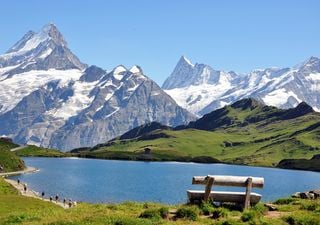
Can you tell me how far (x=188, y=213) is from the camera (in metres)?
30.2

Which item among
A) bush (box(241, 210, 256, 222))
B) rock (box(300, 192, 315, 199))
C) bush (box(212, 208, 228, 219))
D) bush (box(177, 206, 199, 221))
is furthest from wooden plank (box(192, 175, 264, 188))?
rock (box(300, 192, 315, 199))

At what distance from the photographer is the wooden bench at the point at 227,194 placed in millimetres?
32312

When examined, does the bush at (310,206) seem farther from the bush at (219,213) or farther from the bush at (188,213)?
the bush at (188,213)

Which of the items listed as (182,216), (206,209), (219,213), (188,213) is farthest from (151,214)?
(219,213)

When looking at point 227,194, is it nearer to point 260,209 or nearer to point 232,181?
point 232,181

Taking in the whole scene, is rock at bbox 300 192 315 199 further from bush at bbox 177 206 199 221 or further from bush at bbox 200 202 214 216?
bush at bbox 177 206 199 221

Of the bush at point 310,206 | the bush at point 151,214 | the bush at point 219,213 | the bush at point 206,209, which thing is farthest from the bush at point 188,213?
the bush at point 310,206

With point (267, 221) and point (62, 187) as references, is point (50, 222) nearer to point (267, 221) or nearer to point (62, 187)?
point (267, 221)

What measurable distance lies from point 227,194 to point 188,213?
3917 mm

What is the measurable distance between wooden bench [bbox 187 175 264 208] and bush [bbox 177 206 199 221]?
79.0 inches

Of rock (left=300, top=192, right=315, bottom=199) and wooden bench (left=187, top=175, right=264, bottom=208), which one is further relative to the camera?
rock (left=300, top=192, right=315, bottom=199)

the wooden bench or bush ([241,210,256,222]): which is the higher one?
the wooden bench

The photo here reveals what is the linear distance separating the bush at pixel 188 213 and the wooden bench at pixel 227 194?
2006 millimetres

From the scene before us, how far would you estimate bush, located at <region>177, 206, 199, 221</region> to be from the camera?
30.0m
